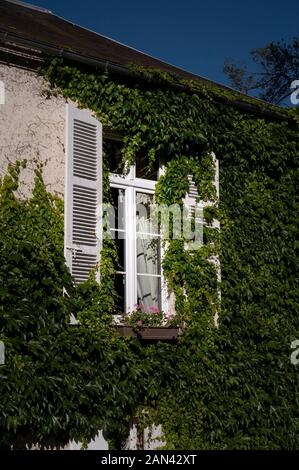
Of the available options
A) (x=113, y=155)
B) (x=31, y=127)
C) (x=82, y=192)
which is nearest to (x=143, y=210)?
(x=113, y=155)

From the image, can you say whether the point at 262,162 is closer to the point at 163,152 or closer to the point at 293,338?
the point at 163,152

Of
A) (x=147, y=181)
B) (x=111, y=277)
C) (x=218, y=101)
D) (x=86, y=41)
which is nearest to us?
(x=111, y=277)

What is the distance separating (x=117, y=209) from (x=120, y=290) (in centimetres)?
89

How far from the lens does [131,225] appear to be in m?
8.09

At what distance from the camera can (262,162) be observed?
30.2 ft

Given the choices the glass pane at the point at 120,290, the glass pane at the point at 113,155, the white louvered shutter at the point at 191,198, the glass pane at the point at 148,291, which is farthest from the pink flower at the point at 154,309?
the glass pane at the point at 113,155

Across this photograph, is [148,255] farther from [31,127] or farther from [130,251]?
[31,127]

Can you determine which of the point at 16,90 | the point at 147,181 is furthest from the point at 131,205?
the point at 16,90

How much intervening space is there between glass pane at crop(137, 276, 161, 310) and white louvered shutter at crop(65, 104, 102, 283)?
84cm

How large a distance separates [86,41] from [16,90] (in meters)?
2.78

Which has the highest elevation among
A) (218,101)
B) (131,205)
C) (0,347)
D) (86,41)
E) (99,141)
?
(86,41)

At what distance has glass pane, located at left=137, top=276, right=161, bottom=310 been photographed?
8062 mm

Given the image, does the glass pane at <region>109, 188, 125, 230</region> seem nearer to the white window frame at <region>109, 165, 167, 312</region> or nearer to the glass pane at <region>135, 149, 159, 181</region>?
the white window frame at <region>109, 165, 167, 312</region>

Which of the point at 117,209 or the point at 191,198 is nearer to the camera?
the point at 117,209
